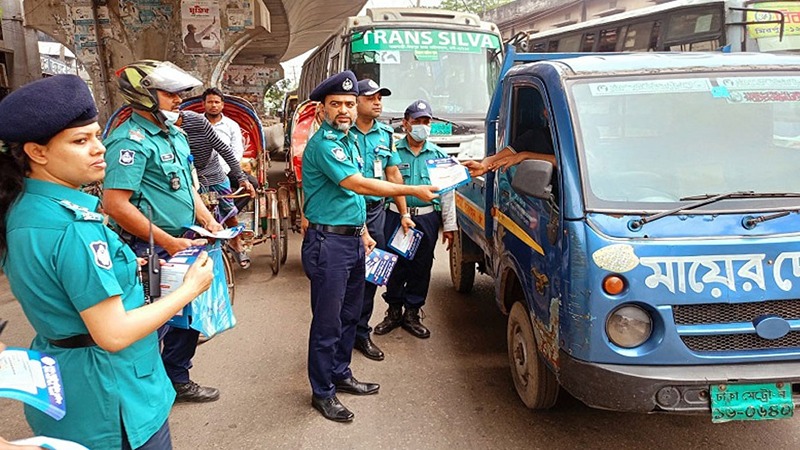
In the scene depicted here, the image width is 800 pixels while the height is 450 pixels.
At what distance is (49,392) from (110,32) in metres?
10.5

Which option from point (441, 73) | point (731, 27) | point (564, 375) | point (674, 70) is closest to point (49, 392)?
point (564, 375)

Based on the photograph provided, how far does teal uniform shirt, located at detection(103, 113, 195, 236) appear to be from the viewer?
277 centimetres

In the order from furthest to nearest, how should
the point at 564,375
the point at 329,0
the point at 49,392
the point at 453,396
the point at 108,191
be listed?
the point at 329,0
the point at 453,396
the point at 108,191
the point at 564,375
the point at 49,392

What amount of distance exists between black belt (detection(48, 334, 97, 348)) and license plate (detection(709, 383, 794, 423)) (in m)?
2.33

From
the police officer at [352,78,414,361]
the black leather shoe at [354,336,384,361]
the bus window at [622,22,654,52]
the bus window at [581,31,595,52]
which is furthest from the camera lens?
the bus window at [581,31,595,52]

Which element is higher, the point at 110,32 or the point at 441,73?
the point at 110,32

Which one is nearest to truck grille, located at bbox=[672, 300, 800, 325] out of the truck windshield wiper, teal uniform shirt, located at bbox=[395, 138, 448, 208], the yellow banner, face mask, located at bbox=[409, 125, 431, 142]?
the truck windshield wiper

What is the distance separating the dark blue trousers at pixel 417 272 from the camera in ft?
15.0

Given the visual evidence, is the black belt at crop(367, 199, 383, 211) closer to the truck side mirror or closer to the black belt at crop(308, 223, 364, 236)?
the black belt at crop(308, 223, 364, 236)

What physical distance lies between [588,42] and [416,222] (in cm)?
701

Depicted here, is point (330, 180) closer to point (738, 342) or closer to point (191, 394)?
point (191, 394)

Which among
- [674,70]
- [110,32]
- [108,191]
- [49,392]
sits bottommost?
[49,392]

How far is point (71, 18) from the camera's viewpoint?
32.2ft

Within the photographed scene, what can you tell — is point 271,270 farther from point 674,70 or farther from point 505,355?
point 674,70
